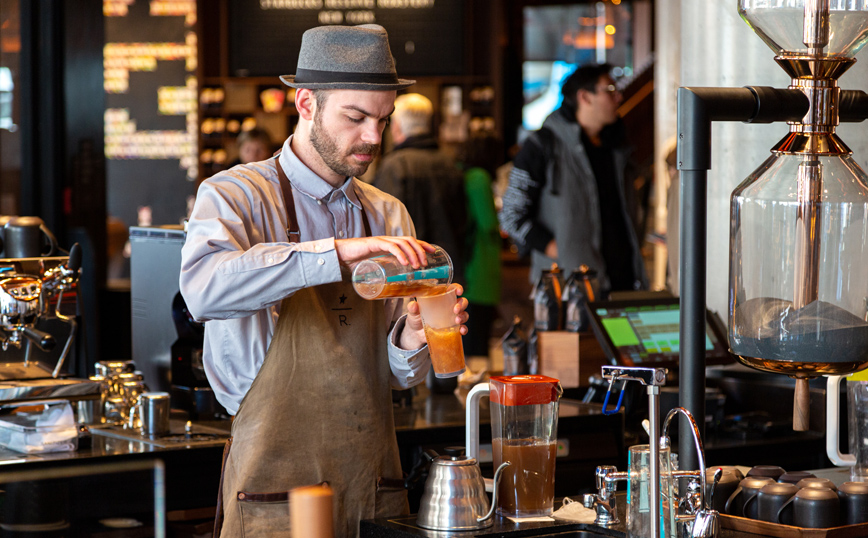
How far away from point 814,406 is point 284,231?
1.74 meters

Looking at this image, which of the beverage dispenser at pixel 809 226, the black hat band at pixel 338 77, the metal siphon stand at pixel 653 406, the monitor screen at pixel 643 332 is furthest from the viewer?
the monitor screen at pixel 643 332

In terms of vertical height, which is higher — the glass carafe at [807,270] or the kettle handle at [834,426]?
the glass carafe at [807,270]

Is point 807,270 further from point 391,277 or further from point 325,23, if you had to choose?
point 325,23

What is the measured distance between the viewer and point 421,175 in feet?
18.2

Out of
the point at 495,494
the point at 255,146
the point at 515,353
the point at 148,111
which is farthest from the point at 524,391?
the point at 148,111

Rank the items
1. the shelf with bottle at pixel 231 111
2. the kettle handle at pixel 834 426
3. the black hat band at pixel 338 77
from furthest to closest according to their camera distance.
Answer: the shelf with bottle at pixel 231 111 → the kettle handle at pixel 834 426 → the black hat band at pixel 338 77

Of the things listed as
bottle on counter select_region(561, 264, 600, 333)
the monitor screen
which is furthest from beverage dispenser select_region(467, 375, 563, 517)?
bottle on counter select_region(561, 264, 600, 333)

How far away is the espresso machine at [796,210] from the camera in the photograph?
160cm

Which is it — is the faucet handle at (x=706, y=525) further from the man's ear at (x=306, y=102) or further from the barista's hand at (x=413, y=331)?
the man's ear at (x=306, y=102)

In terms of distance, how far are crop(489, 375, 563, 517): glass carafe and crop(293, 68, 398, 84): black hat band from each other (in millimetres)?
650

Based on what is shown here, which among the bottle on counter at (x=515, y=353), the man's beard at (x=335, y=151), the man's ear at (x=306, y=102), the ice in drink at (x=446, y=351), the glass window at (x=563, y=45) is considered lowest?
the bottle on counter at (x=515, y=353)

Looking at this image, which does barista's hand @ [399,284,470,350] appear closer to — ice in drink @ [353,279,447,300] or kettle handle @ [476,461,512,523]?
ice in drink @ [353,279,447,300]

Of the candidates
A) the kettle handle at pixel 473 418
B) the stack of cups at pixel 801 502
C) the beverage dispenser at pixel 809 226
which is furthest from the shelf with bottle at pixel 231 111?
the beverage dispenser at pixel 809 226

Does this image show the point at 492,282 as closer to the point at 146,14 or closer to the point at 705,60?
the point at 705,60
